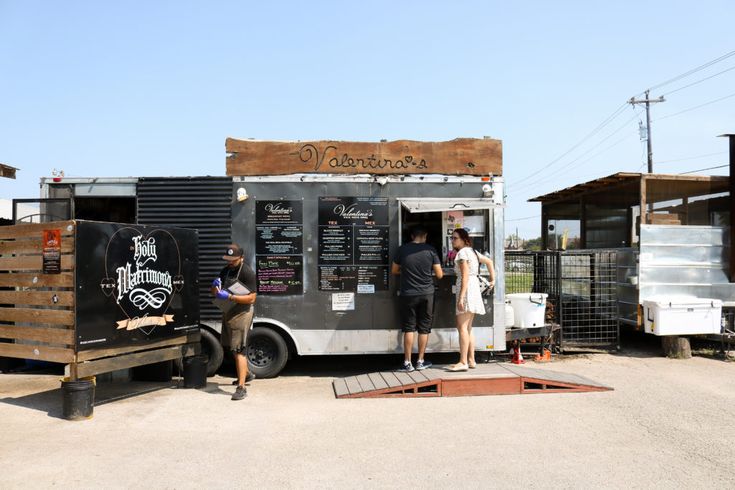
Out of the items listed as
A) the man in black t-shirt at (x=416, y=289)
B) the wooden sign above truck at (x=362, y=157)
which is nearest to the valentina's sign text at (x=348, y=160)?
the wooden sign above truck at (x=362, y=157)

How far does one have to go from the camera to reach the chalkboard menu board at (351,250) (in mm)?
7496

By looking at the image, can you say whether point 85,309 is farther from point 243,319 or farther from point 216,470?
point 216,470

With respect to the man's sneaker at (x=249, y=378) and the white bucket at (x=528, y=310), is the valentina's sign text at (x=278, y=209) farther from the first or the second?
the white bucket at (x=528, y=310)

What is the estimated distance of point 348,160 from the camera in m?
7.66

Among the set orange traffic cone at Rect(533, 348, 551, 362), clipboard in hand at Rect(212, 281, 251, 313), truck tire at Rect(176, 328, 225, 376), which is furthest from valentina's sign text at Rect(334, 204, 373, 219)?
orange traffic cone at Rect(533, 348, 551, 362)

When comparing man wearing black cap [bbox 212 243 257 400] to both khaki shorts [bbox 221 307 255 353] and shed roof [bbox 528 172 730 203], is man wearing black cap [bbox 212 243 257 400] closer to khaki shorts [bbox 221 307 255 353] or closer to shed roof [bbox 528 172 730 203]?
khaki shorts [bbox 221 307 255 353]

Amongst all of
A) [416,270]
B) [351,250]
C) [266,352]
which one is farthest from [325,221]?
[266,352]

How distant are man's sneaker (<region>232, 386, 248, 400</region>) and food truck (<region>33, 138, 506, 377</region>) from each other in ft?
3.14

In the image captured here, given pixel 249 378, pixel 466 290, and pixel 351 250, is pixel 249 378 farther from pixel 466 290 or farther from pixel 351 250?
pixel 466 290

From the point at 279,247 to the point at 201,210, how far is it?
1203mm

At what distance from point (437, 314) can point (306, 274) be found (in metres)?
1.88

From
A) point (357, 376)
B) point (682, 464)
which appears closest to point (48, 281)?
point (357, 376)

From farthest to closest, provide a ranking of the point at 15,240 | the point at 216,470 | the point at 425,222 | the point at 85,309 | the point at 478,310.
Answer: the point at 425,222, the point at 478,310, the point at 15,240, the point at 85,309, the point at 216,470

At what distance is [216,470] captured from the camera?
4.31 m
